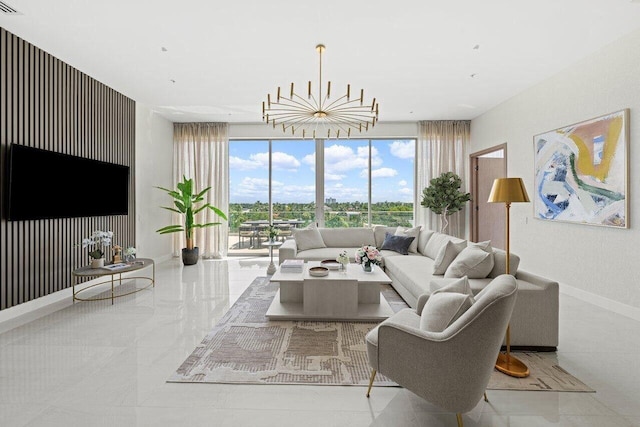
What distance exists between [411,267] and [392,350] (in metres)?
2.42

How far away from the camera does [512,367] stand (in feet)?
7.80

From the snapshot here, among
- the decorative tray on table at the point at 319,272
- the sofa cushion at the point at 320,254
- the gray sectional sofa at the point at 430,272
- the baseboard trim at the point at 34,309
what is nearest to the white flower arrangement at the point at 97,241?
the baseboard trim at the point at 34,309

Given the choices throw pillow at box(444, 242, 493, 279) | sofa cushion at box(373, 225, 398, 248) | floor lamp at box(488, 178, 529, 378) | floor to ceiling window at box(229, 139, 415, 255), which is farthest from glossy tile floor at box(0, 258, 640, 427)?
floor to ceiling window at box(229, 139, 415, 255)

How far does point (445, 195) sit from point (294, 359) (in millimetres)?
5018

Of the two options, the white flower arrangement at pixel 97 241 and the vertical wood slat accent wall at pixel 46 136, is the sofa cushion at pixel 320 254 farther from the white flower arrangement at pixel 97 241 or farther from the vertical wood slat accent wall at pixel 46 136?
the vertical wood slat accent wall at pixel 46 136

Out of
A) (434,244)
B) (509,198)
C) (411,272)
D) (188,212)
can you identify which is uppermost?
(509,198)

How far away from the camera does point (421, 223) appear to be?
7211mm

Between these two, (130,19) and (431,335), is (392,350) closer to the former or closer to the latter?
(431,335)

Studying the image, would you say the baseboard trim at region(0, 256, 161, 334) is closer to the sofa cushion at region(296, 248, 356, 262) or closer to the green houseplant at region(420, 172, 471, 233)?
the sofa cushion at region(296, 248, 356, 262)

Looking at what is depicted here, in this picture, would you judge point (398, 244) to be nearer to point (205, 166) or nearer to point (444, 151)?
point (444, 151)

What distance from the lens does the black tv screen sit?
11.3ft

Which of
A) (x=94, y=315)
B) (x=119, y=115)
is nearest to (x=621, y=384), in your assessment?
(x=94, y=315)

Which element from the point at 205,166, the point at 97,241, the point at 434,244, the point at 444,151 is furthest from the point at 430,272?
the point at 205,166

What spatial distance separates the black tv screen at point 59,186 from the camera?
3434 millimetres
